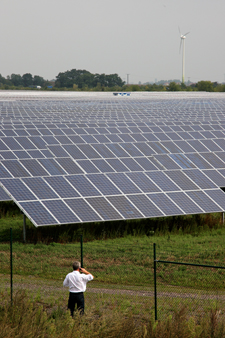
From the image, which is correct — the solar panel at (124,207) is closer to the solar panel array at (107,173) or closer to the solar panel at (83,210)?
the solar panel array at (107,173)

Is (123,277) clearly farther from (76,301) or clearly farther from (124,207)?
(124,207)

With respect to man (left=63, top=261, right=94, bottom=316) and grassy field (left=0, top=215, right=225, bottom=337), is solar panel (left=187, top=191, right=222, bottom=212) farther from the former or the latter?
man (left=63, top=261, right=94, bottom=316)

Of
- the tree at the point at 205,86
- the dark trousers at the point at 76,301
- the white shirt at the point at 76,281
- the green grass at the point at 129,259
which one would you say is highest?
the tree at the point at 205,86

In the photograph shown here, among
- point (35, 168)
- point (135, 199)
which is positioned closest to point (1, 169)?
point (35, 168)

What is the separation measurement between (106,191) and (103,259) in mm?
5138

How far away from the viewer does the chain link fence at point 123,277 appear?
14984 millimetres

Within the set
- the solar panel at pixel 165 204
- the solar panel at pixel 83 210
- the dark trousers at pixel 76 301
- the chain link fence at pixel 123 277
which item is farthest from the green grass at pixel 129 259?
the dark trousers at pixel 76 301

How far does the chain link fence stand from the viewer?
1498 centimetres

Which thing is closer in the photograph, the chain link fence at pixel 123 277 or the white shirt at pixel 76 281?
the white shirt at pixel 76 281

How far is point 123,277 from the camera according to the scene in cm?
1816

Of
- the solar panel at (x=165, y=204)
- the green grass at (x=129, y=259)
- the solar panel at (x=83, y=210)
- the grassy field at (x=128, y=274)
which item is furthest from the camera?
the solar panel at (x=165, y=204)

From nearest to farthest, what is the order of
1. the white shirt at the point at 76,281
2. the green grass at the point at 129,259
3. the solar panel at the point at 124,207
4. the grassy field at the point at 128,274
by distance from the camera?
the white shirt at the point at 76,281 < the grassy field at the point at 128,274 < the green grass at the point at 129,259 < the solar panel at the point at 124,207

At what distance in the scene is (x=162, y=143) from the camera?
3288 centimetres

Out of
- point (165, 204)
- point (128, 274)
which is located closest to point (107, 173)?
point (165, 204)
